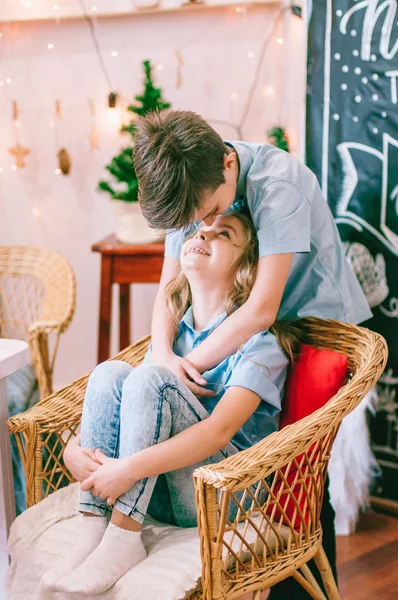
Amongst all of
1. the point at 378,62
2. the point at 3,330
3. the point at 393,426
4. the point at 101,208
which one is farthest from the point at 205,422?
the point at 101,208

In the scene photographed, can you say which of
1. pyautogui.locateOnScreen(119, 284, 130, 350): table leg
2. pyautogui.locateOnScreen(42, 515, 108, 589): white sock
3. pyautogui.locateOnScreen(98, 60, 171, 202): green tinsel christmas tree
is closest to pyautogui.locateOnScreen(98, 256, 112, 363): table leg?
pyautogui.locateOnScreen(98, 60, 171, 202): green tinsel christmas tree

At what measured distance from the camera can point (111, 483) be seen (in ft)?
4.15

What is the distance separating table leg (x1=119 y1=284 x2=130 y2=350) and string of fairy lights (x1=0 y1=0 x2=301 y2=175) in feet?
1.72

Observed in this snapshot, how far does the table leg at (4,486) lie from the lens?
1386 millimetres

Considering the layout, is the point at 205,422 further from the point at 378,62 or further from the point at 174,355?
the point at 378,62

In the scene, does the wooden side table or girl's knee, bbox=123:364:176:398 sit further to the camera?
the wooden side table

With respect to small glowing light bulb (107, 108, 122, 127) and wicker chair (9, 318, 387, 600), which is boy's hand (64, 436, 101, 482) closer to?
wicker chair (9, 318, 387, 600)

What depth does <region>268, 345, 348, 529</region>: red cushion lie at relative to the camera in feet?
4.62

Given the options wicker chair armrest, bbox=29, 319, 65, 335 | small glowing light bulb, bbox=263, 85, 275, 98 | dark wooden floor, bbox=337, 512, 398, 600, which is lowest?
dark wooden floor, bbox=337, 512, 398, 600

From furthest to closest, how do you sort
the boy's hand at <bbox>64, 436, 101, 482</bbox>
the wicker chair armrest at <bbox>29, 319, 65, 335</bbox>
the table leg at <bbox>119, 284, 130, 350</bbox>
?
the table leg at <bbox>119, 284, 130, 350</bbox>, the wicker chair armrest at <bbox>29, 319, 65, 335</bbox>, the boy's hand at <bbox>64, 436, 101, 482</bbox>

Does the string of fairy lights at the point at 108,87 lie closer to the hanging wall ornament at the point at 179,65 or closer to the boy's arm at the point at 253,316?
the hanging wall ornament at the point at 179,65

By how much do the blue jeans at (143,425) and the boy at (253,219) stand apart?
109 millimetres

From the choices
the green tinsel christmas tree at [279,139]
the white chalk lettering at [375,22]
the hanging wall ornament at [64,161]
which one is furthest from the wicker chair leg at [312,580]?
the hanging wall ornament at [64,161]

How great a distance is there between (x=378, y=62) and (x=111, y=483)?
141 centimetres
